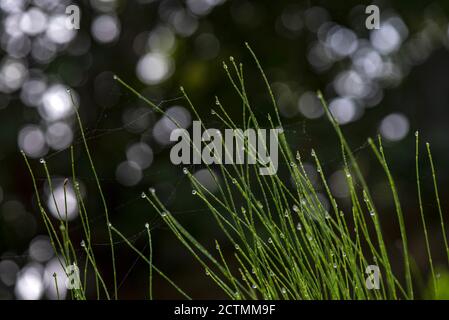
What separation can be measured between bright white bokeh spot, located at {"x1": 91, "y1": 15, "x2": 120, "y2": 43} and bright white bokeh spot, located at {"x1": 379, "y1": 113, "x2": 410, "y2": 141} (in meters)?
1.17

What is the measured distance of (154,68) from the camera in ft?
9.36

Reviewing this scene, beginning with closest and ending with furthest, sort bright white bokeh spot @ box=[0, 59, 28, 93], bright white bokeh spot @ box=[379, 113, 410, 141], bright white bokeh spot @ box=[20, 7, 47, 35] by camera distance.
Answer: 1. bright white bokeh spot @ box=[20, 7, 47, 35]
2. bright white bokeh spot @ box=[0, 59, 28, 93]
3. bright white bokeh spot @ box=[379, 113, 410, 141]

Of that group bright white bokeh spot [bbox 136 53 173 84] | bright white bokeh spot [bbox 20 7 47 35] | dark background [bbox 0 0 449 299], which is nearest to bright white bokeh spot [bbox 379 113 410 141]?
dark background [bbox 0 0 449 299]

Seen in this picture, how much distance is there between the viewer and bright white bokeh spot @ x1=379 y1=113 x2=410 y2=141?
2.93 meters

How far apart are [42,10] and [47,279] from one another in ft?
3.42

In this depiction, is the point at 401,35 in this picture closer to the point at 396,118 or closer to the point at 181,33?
the point at 396,118

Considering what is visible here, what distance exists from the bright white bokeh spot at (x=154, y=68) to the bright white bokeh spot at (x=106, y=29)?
18 centimetres

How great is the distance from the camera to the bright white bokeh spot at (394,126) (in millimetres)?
2928

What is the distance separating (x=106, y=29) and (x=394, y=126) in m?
1.28

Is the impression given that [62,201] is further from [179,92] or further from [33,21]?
[33,21]

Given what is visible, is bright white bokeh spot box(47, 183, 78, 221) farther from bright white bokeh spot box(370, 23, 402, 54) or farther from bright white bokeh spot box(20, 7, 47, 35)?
bright white bokeh spot box(370, 23, 402, 54)

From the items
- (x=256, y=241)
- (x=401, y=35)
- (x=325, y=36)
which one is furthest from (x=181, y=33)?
(x=256, y=241)

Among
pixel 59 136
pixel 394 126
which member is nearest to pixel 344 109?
pixel 394 126

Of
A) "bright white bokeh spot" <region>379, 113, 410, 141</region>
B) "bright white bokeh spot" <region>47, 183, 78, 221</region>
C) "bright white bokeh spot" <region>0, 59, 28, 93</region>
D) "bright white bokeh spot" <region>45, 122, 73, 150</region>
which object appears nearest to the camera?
"bright white bokeh spot" <region>47, 183, 78, 221</region>
